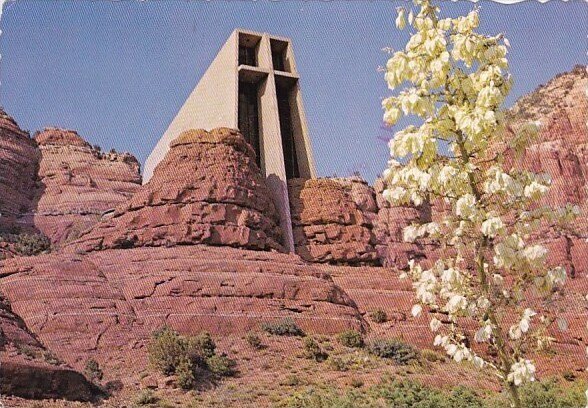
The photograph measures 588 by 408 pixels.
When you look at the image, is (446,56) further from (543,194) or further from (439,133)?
(543,194)

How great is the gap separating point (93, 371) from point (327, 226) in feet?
73.7

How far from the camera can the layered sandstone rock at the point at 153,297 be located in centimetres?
2450

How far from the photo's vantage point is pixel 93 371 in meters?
21.5

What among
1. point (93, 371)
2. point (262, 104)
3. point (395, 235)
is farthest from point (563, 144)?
point (93, 371)

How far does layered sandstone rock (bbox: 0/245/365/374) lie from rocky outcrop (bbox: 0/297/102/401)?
3.34m

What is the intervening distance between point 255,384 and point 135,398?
3779 mm

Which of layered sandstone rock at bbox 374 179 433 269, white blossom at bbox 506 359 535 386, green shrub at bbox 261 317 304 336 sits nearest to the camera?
white blossom at bbox 506 359 535 386

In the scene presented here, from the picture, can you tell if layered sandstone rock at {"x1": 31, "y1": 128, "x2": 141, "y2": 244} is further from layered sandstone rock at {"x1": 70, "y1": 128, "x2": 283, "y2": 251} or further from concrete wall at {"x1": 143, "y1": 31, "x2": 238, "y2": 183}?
layered sandstone rock at {"x1": 70, "y1": 128, "x2": 283, "y2": 251}

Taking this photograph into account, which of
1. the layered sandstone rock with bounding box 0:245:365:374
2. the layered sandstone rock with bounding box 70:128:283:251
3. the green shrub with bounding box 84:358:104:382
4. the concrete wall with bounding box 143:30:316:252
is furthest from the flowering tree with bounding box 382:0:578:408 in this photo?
the concrete wall with bounding box 143:30:316:252

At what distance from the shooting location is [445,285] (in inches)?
210

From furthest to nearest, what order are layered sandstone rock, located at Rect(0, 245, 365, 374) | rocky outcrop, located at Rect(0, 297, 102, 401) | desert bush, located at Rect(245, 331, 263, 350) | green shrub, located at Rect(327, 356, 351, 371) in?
desert bush, located at Rect(245, 331, 263, 350), layered sandstone rock, located at Rect(0, 245, 365, 374), green shrub, located at Rect(327, 356, 351, 371), rocky outcrop, located at Rect(0, 297, 102, 401)

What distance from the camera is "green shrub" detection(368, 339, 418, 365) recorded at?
2569 centimetres

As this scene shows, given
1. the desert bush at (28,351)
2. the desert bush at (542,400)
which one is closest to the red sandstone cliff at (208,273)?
the desert bush at (28,351)

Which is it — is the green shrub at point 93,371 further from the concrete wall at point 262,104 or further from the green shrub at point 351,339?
the concrete wall at point 262,104
